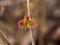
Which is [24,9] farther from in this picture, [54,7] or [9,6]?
[54,7]

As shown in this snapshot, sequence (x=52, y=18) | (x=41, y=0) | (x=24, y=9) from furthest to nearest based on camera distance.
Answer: (x=52, y=18) → (x=24, y=9) → (x=41, y=0)

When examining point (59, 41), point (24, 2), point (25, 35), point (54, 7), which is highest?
point (24, 2)

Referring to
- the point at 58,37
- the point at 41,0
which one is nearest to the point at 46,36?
the point at 58,37

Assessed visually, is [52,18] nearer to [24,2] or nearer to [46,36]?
[46,36]

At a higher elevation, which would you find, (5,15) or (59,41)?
(5,15)

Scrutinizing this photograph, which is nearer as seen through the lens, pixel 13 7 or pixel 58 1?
pixel 13 7

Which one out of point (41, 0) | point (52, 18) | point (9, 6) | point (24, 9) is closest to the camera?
point (41, 0)
